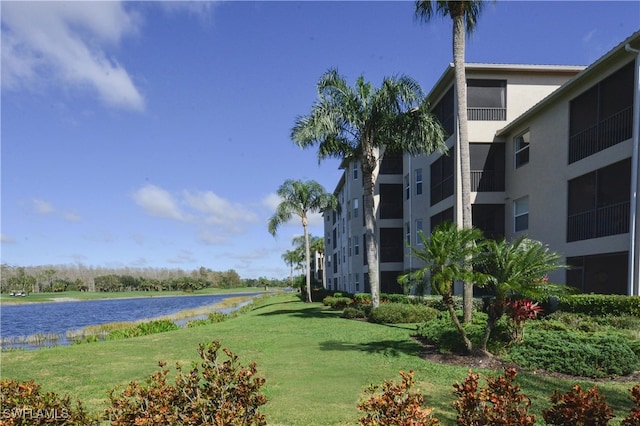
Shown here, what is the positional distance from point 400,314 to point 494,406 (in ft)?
45.6

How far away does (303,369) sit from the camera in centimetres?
923

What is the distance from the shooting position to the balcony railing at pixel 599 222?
1310 cm

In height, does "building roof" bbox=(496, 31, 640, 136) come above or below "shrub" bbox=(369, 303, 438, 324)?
above

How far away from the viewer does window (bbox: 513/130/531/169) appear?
758 inches

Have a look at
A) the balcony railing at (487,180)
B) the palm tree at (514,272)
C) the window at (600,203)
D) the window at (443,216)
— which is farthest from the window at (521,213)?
the palm tree at (514,272)

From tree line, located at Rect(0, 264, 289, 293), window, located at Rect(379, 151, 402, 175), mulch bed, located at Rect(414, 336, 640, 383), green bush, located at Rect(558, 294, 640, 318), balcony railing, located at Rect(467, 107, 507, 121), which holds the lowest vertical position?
tree line, located at Rect(0, 264, 289, 293)

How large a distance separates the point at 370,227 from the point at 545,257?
33.5ft

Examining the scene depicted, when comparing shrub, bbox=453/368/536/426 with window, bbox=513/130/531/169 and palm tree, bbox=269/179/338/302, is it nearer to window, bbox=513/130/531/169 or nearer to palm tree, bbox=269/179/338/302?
window, bbox=513/130/531/169

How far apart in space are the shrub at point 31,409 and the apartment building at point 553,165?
32.7ft

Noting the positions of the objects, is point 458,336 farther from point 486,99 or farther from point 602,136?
point 486,99

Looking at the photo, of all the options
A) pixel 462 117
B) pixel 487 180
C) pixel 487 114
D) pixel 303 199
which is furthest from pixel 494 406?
pixel 303 199

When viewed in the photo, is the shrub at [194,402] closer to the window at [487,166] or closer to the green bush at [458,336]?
the green bush at [458,336]

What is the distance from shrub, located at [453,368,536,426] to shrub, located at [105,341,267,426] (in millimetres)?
2023

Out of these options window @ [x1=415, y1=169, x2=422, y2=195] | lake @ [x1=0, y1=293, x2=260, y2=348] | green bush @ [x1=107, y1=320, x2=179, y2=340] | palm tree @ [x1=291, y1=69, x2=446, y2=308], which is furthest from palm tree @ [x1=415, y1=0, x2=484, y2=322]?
lake @ [x1=0, y1=293, x2=260, y2=348]
